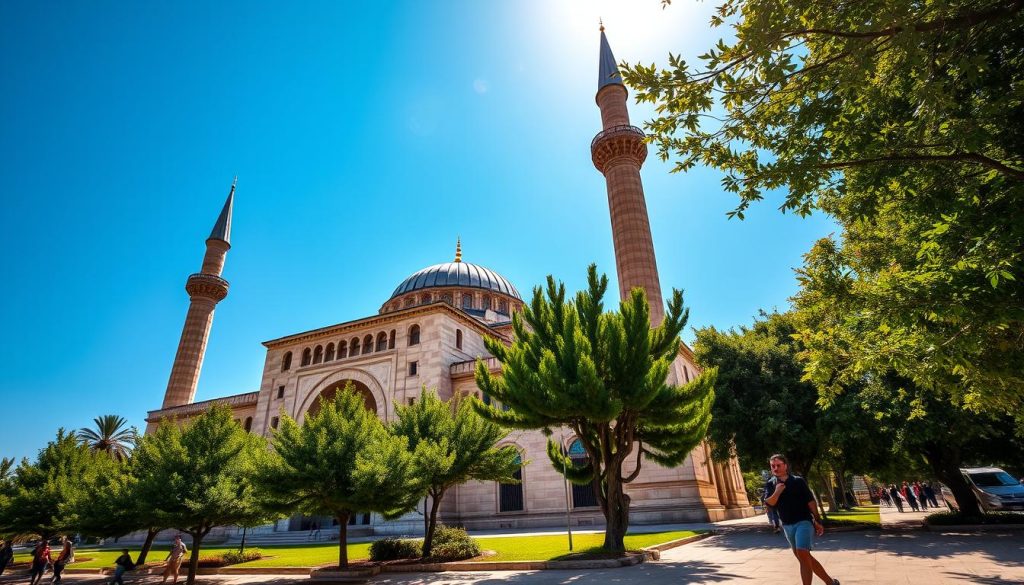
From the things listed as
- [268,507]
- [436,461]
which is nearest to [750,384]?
[436,461]

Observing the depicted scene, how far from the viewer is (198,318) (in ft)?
138

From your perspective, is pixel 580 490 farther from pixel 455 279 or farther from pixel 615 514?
pixel 455 279

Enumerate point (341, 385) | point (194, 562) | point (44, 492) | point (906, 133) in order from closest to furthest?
point (906, 133) < point (194, 562) < point (44, 492) < point (341, 385)

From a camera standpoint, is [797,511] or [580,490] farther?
[580,490]

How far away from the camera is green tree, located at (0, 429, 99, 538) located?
20656mm

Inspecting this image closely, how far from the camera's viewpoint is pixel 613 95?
106 ft

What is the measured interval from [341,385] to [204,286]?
2095 centimetres

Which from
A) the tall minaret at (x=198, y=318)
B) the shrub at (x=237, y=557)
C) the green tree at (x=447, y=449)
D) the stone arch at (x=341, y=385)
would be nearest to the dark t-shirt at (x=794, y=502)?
the green tree at (x=447, y=449)

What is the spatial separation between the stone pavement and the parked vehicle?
5.66 m

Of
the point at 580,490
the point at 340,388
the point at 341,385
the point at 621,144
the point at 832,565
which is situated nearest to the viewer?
the point at 832,565

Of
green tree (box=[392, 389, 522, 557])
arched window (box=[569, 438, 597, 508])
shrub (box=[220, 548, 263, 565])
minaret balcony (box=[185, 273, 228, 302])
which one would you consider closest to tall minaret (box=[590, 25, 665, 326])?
arched window (box=[569, 438, 597, 508])

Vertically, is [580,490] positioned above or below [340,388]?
below

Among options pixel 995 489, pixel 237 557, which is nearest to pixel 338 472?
pixel 237 557

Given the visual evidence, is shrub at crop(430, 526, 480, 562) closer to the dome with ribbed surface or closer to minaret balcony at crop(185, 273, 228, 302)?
the dome with ribbed surface
